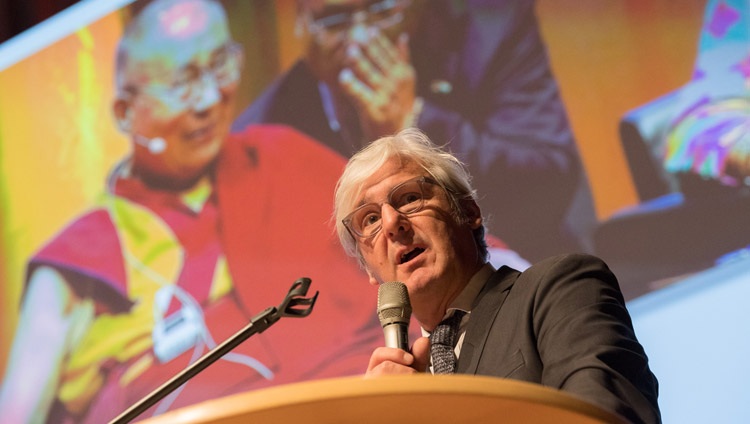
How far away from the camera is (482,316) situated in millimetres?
2062

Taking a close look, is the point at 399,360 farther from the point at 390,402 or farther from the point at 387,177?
the point at 387,177

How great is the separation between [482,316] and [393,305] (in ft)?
0.92

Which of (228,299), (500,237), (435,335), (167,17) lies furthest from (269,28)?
(435,335)

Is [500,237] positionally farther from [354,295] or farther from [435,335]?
[435,335]

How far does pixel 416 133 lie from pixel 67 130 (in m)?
2.14

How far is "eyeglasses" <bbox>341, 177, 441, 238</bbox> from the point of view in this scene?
245 centimetres

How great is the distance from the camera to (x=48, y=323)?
4.03 metres

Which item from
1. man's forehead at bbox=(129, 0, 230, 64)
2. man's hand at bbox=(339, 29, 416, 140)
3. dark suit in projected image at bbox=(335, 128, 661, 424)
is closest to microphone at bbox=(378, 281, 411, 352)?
dark suit in projected image at bbox=(335, 128, 661, 424)

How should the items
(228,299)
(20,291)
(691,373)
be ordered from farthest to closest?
(20,291) < (228,299) < (691,373)

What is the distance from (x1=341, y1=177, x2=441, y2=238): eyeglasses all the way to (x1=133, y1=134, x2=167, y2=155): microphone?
1.70 metres

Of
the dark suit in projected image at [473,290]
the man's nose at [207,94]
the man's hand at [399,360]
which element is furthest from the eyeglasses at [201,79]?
the man's hand at [399,360]

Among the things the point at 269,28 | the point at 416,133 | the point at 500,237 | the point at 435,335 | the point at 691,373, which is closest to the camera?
the point at 435,335

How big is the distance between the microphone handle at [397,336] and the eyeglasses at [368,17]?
1972 mm

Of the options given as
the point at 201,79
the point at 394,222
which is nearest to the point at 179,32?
the point at 201,79
